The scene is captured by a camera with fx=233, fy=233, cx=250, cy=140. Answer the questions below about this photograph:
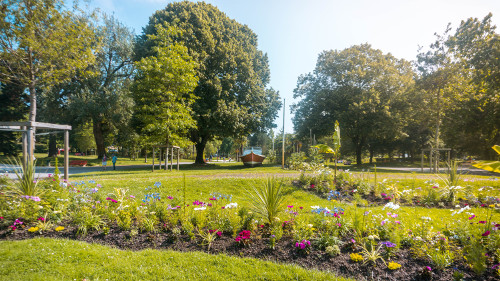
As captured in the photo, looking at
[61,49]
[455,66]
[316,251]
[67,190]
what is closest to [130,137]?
[61,49]

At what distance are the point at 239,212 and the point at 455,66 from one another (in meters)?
20.6

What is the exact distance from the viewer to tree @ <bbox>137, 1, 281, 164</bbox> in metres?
20.5

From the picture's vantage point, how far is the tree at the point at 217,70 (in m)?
20.5

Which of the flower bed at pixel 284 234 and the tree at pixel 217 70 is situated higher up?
the tree at pixel 217 70

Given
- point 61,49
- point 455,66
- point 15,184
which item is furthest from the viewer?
point 455,66

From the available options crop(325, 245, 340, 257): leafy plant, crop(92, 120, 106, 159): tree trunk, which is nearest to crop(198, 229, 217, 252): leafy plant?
crop(325, 245, 340, 257): leafy plant

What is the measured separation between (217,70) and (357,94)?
1494cm

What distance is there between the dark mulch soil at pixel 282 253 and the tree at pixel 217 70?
15932 mm

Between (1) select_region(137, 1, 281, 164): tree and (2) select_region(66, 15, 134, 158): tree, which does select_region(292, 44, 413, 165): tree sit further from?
(2) select_region(66, 15, 134, 158): tree

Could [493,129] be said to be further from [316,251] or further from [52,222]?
[52,222]

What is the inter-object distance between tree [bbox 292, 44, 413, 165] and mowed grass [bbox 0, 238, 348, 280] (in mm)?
22968

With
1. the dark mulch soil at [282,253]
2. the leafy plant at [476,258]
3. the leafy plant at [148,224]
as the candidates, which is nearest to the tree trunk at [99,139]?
the dark mulch soil at [282,253]

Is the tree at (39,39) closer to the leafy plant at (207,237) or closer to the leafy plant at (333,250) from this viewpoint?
the leafy plant at (207,237)

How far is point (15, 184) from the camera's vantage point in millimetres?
4988
